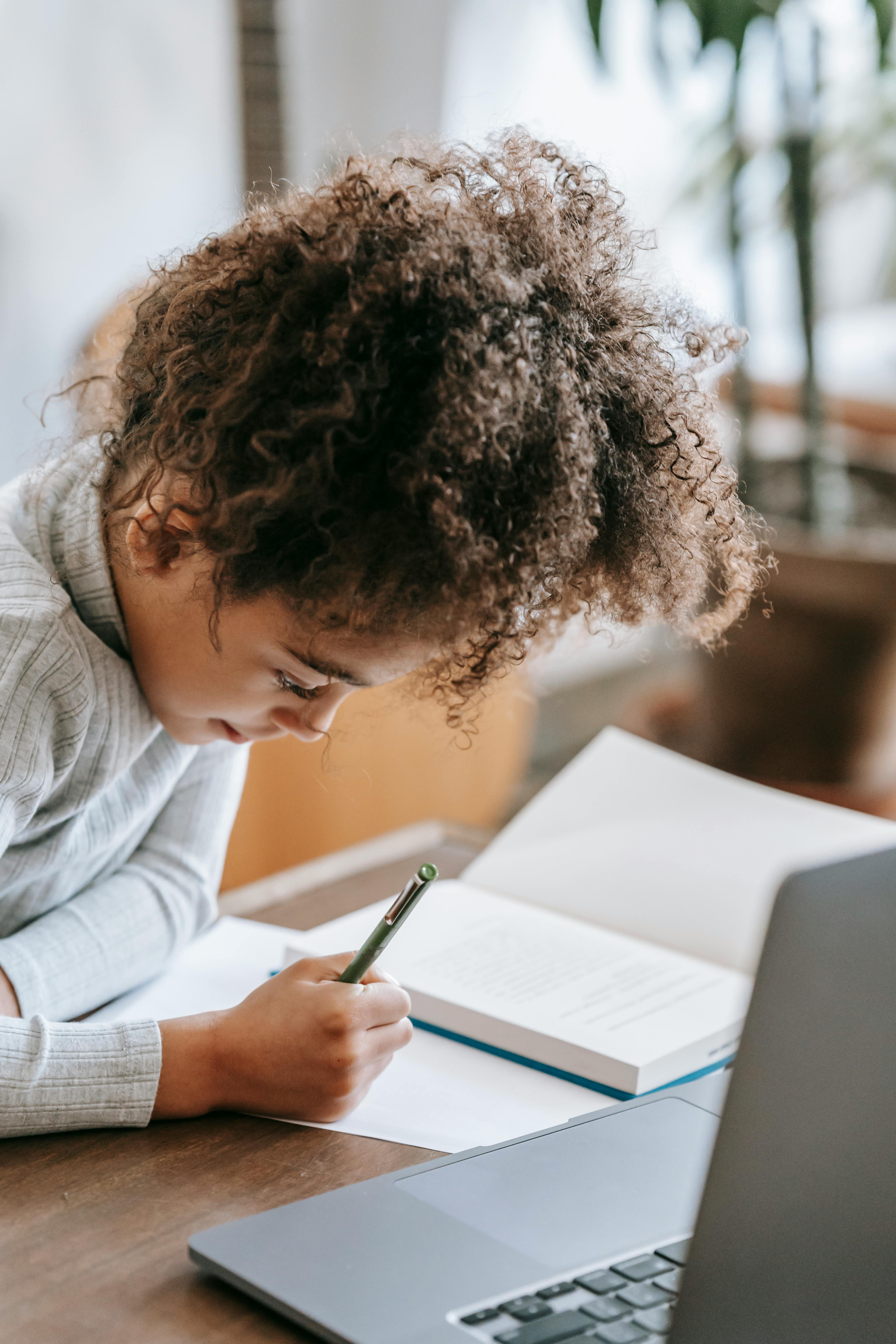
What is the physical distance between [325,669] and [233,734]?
14 cm

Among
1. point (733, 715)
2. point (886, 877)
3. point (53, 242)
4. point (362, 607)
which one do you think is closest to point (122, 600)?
point (362, 607)

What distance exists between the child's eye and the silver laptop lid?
0.35m

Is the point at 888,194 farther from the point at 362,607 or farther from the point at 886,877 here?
the point at 886,877

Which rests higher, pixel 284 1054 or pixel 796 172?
pixel 796 172

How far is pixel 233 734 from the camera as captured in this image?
748 millimetres

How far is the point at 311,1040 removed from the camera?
1.96 ft

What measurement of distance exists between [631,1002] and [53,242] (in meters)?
1.39

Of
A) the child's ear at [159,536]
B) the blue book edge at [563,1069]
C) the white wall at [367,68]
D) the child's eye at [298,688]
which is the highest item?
the white wall at [367,68]

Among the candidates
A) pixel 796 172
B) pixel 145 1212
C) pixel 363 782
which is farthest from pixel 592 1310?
pixel 796 172

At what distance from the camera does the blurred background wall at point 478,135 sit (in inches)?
62.2

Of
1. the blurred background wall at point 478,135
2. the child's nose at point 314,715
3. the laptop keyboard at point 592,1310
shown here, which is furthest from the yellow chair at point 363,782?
the laptop keyboard at point 592,1310

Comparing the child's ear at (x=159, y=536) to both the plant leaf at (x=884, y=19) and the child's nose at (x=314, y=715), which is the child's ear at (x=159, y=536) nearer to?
the child's nose at (x=314, y=715)

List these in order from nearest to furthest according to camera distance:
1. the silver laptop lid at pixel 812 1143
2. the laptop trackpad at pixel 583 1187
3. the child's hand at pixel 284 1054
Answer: the silver laptop lid at pixel 812 1143 → the laptop trackpad at pixel 583 1187 → the child's hand at pixel 284 1054

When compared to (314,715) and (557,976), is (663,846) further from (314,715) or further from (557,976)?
(314,715)
